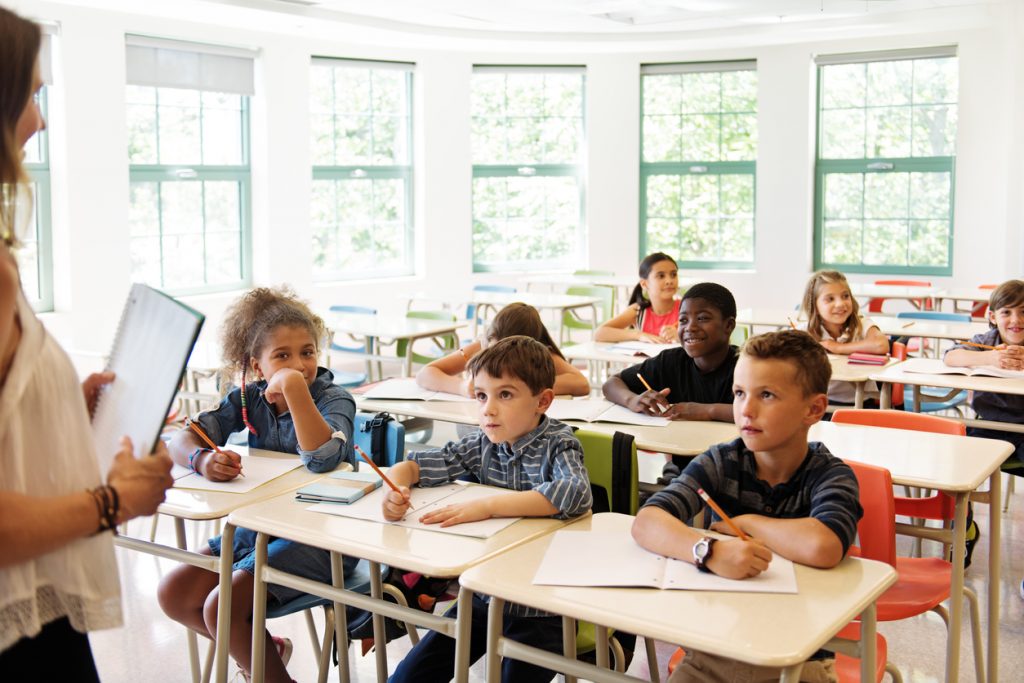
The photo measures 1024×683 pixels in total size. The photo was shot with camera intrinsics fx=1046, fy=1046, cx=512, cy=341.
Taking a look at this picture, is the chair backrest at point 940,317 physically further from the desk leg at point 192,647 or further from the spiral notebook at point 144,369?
the spiral notebook at point 144,369

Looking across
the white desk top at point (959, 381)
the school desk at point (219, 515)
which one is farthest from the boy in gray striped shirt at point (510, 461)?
the white desk top at point (959, 381)

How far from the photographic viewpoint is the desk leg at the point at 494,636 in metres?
1.98

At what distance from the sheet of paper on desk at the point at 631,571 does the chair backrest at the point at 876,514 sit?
1.78 feet

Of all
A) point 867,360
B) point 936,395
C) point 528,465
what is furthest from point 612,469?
point 936,395

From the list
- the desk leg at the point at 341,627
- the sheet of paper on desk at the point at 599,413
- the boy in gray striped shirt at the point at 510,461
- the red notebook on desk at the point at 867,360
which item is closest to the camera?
the boy in gray striped shirt at the point at 510,461

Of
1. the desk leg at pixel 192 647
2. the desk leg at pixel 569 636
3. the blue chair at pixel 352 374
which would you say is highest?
the blue chair at pixel 352 374

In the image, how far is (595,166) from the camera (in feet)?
33.0

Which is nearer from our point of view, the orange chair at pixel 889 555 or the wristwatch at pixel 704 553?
the wristwatch at pixel 704 553

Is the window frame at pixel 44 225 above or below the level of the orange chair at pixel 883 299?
above

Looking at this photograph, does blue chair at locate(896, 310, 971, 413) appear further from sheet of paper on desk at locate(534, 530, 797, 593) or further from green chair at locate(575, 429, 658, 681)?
sheet of paper on desk at locate(534, 530, 797, 593)

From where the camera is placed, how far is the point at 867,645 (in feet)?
5.86

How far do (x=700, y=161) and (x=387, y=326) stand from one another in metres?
4.77

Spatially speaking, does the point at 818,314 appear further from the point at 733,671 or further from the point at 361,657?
the point at 733,671

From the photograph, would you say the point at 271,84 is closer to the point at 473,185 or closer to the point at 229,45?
the point at 229,45
